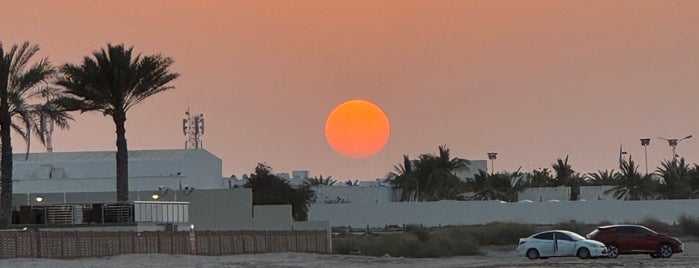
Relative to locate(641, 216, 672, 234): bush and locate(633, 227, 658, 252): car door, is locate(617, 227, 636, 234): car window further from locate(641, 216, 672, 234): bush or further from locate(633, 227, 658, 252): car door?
locate(641, 216, 672, 234): bush

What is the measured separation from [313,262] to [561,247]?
10979 mm

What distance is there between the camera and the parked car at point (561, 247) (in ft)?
185

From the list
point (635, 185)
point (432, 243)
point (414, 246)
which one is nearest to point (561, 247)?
point (414, 246)

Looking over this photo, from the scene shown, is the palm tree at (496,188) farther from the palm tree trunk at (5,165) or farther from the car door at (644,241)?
the palm tree trunk at (5,165)

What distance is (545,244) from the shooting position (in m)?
56.8

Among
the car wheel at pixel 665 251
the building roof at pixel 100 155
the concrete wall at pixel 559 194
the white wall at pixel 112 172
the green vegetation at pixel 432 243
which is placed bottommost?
the car wheel at pixel 665 251

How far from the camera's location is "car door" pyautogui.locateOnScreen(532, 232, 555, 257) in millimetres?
56719

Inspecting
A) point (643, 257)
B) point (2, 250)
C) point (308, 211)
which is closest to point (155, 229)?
point (2, 250)

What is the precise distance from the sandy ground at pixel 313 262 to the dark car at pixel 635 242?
0.42 m

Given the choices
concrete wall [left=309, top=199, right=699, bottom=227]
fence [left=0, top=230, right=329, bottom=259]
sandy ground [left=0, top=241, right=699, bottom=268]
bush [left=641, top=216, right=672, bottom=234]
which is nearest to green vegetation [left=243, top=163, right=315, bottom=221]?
concrete wall [left=309, top=199, right=699, bottom=227]

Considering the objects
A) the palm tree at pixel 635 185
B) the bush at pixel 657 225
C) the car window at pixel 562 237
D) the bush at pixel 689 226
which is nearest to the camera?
the car window at pixel 562 237

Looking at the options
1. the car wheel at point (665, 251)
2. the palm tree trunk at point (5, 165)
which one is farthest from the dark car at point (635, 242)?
the palm tree trunk at point (5, 165)

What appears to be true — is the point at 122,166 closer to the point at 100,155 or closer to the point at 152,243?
the point at 152,243

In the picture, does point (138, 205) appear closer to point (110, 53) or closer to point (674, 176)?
point (110, 53)
